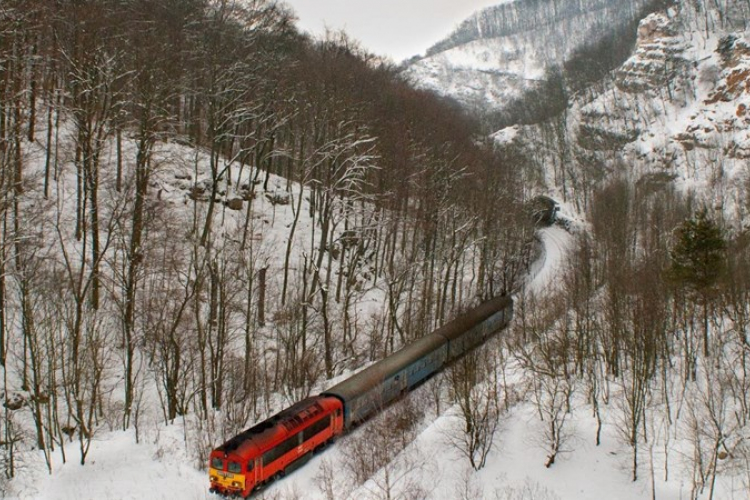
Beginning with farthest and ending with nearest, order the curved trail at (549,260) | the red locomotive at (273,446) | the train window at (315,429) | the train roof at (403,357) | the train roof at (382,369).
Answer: the curved trail at (549,260), the train roof at (403,357), the train roof at (382,369), the train window at (315,429), the red locomotive at (273,446)

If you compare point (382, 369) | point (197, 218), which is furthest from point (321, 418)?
point (197, 218)

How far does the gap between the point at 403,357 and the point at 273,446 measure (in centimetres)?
895

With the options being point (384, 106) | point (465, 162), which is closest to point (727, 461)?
point (465, 162)

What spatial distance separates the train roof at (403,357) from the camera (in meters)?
21.8

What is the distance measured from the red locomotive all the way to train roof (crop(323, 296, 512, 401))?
106cm

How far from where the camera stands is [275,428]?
17906 millimetres

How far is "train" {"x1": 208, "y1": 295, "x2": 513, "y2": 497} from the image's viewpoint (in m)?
16.6

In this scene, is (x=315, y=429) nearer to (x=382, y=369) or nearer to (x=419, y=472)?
(x=419, y=472)

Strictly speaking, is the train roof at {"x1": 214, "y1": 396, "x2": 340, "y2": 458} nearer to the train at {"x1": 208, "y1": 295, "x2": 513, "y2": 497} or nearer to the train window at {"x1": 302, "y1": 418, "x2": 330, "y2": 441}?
the train at {"x1": 208, "y1": 295, "x2": 513, "y2": 497}

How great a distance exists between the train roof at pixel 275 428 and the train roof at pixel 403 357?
1217mm

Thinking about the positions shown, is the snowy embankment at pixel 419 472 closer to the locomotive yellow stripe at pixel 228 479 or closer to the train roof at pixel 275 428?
the locomotive yellow stripe at pixel 228 479

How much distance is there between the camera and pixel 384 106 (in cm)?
4162

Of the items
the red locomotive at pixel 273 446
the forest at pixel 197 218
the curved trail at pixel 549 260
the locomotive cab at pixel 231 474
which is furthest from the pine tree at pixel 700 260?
the locomotive cab at pixel 231 474

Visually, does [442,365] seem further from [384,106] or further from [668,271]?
[384,106]
